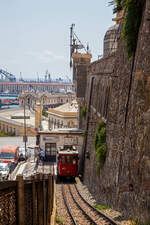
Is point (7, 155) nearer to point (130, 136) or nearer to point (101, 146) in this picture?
point (101, 146)

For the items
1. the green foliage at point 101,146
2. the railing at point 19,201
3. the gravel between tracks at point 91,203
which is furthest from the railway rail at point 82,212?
the railing at point 19,201

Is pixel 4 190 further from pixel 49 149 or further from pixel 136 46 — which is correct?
pixel 49 149

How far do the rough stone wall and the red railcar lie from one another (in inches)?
348

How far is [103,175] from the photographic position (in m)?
15.6

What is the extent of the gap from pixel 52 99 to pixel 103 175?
386 feet

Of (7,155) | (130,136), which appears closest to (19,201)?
(130,136)

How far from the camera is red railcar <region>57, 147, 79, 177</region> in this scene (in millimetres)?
24125

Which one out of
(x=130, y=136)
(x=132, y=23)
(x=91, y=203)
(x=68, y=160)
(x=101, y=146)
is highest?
(x=132, y=23)

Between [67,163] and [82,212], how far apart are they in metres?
10.8

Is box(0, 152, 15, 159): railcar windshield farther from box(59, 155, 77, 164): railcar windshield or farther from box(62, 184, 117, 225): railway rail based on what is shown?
box(62, 184, 117, 225): railway rail

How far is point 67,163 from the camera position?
24266 millimetres

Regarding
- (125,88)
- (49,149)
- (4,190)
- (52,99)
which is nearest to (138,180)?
(125,88)

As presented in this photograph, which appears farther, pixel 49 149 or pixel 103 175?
pixel 49 149

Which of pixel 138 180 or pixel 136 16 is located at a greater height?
pixel 136 16
